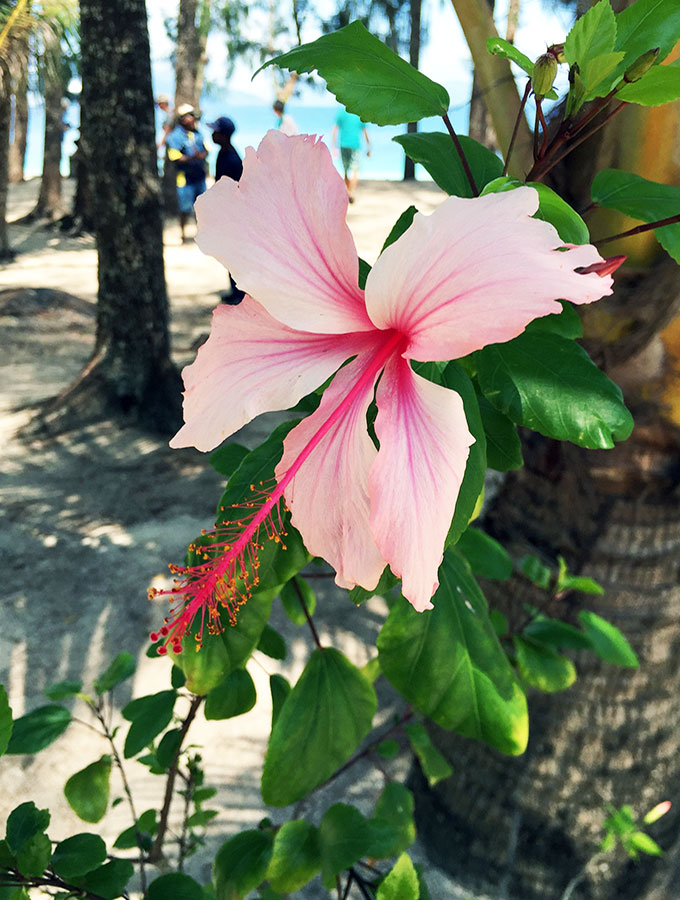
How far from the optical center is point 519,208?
1.74ft

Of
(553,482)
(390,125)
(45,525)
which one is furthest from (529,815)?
(45,525)

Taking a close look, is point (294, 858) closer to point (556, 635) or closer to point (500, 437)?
point (556, 635)

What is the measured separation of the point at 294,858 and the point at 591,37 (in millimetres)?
1176

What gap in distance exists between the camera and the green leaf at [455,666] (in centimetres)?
110

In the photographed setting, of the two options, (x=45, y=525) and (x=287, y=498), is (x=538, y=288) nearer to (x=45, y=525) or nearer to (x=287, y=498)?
(x=287, y=498)

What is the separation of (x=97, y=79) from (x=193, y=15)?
8757mm

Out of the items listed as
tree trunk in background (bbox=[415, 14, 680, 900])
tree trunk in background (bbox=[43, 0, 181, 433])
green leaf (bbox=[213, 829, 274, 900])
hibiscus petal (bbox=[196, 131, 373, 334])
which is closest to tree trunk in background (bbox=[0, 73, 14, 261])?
tree trunk in background (bbox=[43, 0, 181, 433])

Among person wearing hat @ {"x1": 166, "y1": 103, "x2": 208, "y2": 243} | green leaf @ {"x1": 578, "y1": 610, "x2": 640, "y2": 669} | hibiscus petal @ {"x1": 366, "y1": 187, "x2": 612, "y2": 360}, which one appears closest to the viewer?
hibiscus petal @ {"x1": 366, "y1": 187, "x2": 612, "y2": 360}

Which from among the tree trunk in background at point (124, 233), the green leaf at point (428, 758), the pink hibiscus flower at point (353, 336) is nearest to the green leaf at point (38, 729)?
the pink hibiscus flower at point (353, 336)

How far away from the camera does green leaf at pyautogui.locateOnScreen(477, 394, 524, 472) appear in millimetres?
913

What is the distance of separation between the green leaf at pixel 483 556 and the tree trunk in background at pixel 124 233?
3.93m

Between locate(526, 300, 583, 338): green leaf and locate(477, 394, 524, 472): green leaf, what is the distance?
0.48ft

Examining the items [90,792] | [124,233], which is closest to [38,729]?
[90,792]

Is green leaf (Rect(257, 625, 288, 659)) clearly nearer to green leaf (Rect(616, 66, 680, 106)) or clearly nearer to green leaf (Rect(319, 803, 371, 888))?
green leaf (Rect(319, 803, 371, 888))
